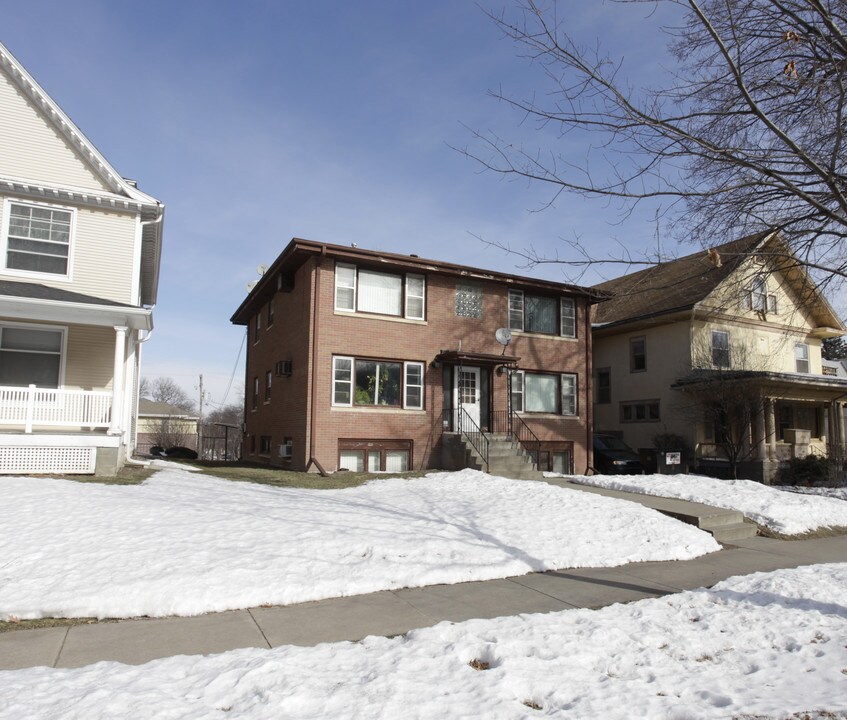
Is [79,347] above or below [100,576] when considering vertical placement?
above

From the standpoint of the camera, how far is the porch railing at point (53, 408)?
42.0ft

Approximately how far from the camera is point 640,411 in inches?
1057

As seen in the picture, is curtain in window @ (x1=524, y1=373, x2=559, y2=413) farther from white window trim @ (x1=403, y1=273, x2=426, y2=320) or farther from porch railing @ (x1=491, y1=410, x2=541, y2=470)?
white window trim @ (x1=403, y1=273, x2=426, y2=320)

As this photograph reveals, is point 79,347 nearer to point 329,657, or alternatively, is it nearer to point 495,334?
point 495,334

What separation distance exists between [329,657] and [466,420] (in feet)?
48.3

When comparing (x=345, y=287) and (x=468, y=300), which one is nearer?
(x=345, y=287)

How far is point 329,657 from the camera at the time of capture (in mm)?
4578

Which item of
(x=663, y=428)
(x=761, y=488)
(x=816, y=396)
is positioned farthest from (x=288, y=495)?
(x=816, y=396)

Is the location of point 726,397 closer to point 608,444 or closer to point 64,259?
point 608,444

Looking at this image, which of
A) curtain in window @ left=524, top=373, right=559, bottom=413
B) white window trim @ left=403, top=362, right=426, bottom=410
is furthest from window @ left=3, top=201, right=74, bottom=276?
curtain in window @ left=524, top=373, right=559, bottom=413

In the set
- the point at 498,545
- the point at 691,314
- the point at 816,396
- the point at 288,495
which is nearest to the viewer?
the point at 498,545

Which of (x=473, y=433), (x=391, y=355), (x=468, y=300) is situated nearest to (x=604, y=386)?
(x=468, y=300)

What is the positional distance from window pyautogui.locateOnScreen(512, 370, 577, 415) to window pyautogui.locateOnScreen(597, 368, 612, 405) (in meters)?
7.71

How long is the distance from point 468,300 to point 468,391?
2.89m
